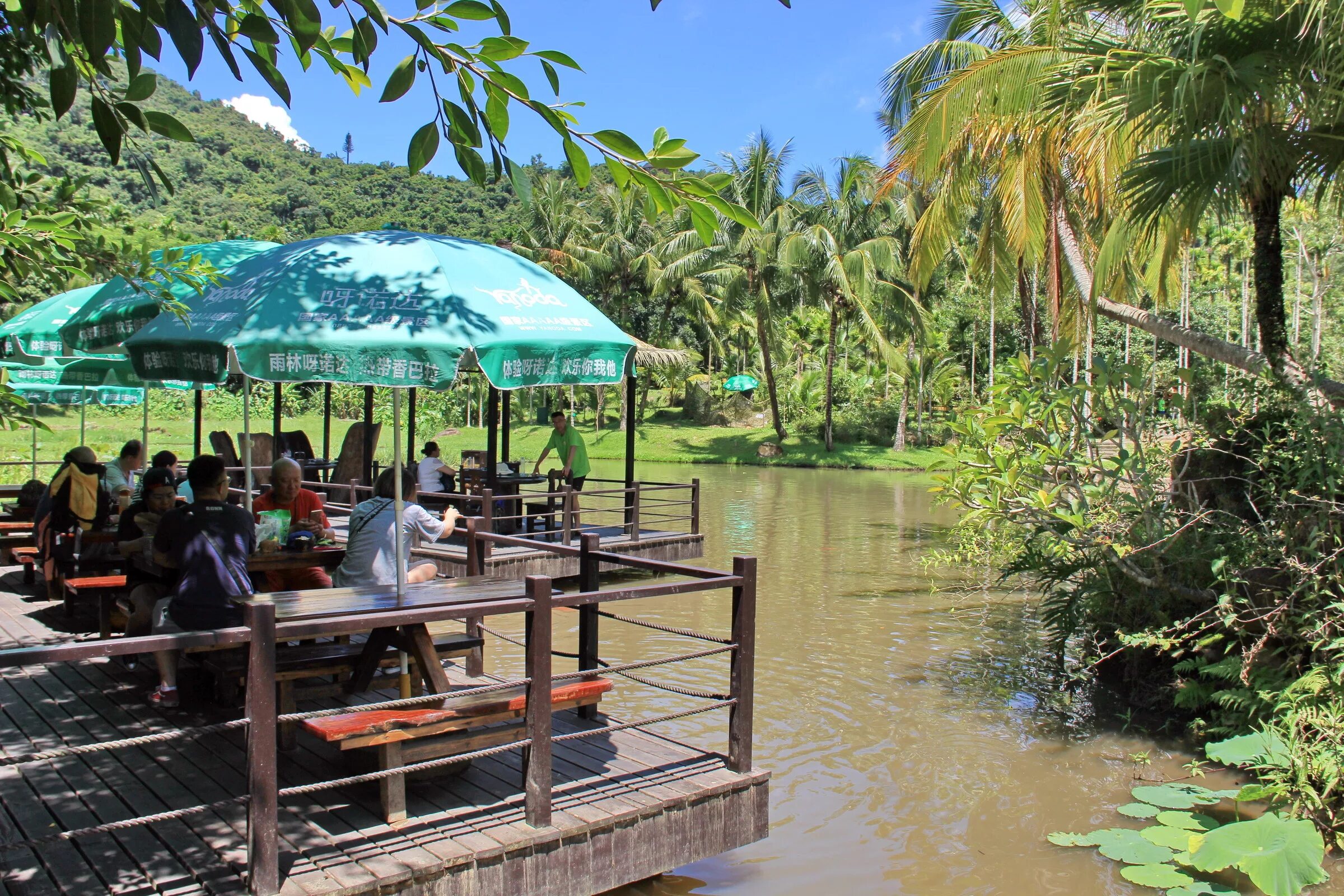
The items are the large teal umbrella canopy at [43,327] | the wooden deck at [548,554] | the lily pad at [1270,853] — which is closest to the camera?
the lily pad at [1270,853]

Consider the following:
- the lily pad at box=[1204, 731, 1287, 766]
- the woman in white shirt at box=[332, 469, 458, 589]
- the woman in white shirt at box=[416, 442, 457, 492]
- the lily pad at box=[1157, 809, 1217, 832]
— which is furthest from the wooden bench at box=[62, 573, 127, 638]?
the lily pad at box=[1204, 731, 1287, 766]

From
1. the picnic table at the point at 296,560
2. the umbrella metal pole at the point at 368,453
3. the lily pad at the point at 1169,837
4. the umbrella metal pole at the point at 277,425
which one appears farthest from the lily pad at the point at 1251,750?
the umbrella metal pole at the point at 277,425

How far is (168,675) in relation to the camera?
19.3 ft

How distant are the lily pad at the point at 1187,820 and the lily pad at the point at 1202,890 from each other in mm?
636

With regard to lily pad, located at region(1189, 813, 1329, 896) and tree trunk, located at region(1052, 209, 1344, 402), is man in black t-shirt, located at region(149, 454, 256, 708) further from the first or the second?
tree trunk, located at region(1052, 209, 1344, 402)

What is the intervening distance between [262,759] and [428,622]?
1.16 meters

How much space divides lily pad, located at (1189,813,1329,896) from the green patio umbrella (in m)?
4.33

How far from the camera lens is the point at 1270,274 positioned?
8.52 meters

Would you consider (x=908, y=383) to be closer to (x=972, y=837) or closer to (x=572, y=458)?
(x=572, y=458)

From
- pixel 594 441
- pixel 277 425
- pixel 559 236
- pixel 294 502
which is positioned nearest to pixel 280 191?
pixel 559 236

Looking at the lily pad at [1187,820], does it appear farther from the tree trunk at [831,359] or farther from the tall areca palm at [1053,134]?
the tree trunk at [831,359]

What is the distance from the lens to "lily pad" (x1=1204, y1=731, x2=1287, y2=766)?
6.61 meters

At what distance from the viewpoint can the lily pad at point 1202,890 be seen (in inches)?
226

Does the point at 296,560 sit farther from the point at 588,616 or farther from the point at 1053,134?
the point at 1053,134
